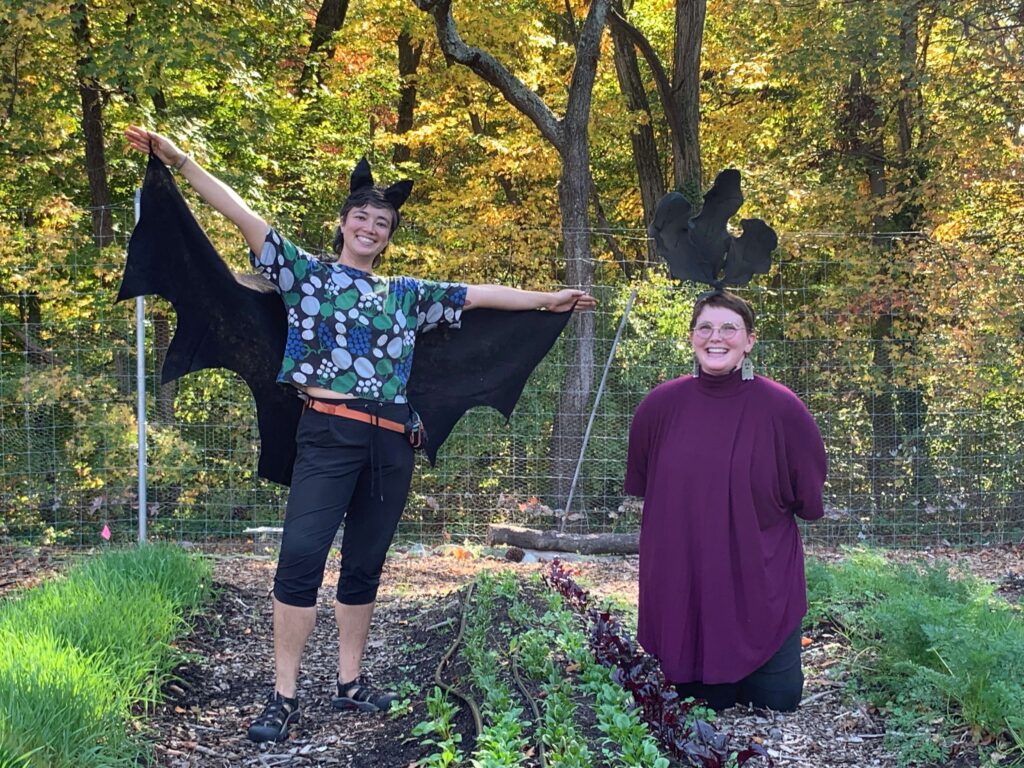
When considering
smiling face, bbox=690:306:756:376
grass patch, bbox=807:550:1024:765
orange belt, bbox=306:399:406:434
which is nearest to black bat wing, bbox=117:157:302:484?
orange belt, bbox=306:399:406:434

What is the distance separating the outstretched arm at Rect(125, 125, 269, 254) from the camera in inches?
131

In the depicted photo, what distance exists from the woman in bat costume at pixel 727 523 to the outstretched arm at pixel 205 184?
161cm

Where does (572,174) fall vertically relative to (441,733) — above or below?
above

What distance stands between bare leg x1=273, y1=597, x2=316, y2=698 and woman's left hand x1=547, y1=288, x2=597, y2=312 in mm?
1579

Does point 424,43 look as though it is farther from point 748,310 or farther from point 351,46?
point 748,310

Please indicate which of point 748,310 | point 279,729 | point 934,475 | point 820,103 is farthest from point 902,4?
point 279,729

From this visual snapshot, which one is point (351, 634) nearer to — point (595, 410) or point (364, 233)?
point (364, 233)

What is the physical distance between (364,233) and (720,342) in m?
1.36

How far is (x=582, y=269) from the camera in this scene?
28.3ft

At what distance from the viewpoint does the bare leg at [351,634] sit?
12.2 ft

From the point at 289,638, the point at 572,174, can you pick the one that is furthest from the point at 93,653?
the point at 572,174

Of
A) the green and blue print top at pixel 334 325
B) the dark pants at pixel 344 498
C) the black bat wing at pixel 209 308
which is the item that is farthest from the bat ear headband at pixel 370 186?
the dark pants at pixel 344 498

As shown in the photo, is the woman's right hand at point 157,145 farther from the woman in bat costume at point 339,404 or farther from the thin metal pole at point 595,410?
the thin metal pole at point 595,410

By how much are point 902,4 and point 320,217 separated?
6360 mm
